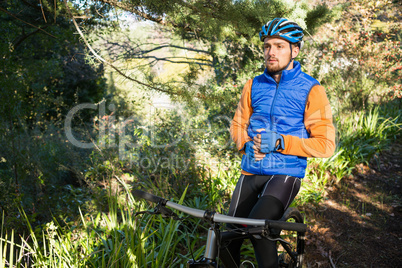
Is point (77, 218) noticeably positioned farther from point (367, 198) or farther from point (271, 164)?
point (367, 198)

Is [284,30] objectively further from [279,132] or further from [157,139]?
[157,139]

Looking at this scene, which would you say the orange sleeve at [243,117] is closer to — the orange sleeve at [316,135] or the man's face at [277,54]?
the man's face at [277,54]

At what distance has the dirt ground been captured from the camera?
387cm

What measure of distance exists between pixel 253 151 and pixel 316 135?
439mm

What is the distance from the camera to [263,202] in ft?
6.90

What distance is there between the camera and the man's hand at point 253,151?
2240mm

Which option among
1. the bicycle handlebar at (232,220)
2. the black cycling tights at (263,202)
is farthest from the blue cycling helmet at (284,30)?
the bicycle handlebar at (232,220)

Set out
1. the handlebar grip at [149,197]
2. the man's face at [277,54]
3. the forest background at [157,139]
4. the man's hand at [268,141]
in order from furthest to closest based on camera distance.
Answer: the forest background at [157,139]
the man's face at [277,54]
the man's hand at [268,141]
the handlebar grip at [149,197]

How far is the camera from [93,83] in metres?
13.9

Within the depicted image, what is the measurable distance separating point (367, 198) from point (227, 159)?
8.15 feet

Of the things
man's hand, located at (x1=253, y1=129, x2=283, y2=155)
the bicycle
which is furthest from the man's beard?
the bicycle

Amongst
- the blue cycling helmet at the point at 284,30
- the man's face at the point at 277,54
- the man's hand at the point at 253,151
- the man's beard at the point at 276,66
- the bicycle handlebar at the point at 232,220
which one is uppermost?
the blue cycling helmet at the point at 284,30

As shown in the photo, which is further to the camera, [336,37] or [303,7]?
[336,37]

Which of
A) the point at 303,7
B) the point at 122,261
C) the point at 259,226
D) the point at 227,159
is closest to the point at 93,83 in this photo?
the point at 227,159
